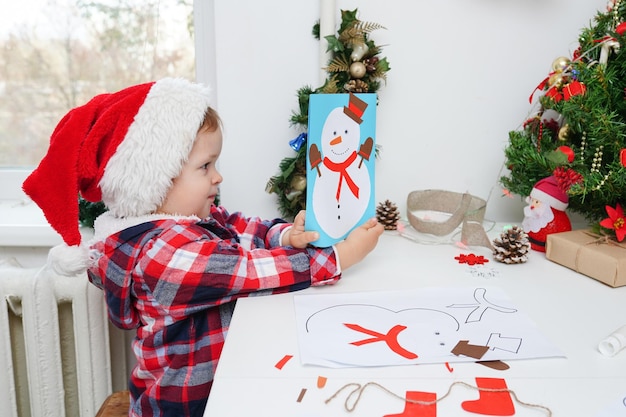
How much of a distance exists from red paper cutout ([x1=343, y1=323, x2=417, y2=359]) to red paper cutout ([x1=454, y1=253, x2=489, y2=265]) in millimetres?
308

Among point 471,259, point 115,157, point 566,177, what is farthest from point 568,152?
point 115,157

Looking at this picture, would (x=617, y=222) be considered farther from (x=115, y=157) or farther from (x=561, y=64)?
(x=115, y=157)

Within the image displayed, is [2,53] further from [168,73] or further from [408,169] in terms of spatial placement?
[408,169]

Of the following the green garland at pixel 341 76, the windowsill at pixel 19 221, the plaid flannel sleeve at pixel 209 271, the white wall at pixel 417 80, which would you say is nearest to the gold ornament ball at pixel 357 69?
the green garland at pixel 341 76

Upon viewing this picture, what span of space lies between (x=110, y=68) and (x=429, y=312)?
3.32 ft

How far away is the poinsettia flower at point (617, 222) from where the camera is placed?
3.08 ft

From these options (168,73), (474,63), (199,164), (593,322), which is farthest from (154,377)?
(474,63)

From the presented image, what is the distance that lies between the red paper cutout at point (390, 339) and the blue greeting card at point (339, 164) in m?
→ 0.20

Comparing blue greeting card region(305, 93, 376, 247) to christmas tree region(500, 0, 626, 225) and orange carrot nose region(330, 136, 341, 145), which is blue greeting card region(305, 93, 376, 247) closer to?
orange carrot nose region(330, 136, 341, 145)

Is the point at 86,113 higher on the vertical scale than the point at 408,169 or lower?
higher

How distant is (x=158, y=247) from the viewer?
0.80 m

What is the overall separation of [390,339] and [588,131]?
22.7 inches

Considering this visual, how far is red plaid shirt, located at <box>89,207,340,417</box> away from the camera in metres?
0.79

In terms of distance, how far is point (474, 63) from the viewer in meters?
1.23
